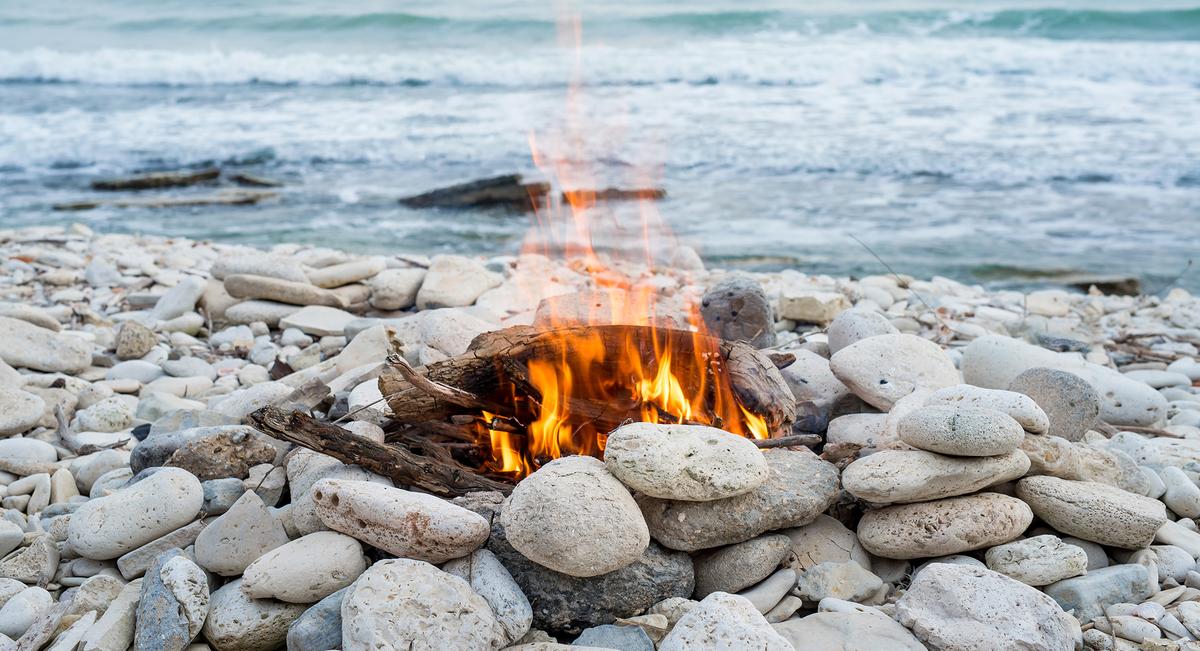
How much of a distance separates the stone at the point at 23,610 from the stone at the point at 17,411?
158 cm

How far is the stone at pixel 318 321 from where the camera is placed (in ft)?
18.8

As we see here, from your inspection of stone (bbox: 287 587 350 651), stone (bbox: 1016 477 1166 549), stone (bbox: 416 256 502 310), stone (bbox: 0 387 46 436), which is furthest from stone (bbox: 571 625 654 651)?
stone (bbox: 416 256 502 310)

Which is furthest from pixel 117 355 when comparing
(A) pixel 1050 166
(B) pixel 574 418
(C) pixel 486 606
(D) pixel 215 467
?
(A) pixel 1050 166

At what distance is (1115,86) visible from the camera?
59.5 ft

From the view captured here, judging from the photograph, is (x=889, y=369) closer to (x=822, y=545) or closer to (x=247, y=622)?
(x=822, y=545)

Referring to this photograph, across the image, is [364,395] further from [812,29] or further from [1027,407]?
→ [812,29]

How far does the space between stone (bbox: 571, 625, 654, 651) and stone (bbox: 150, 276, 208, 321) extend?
4.43 m

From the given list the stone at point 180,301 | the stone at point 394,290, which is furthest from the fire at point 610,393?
the stone at point 180,301

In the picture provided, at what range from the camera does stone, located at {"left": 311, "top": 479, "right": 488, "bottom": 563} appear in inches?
106

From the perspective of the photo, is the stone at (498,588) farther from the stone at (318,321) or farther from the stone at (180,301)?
the stone at (180,301)

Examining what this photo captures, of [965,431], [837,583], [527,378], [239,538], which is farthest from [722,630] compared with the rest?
[239,538]

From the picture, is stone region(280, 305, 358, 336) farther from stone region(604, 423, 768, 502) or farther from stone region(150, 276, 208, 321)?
stone region(604, 423, 768, 502)

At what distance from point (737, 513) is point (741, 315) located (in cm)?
176

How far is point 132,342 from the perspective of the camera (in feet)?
17.5
